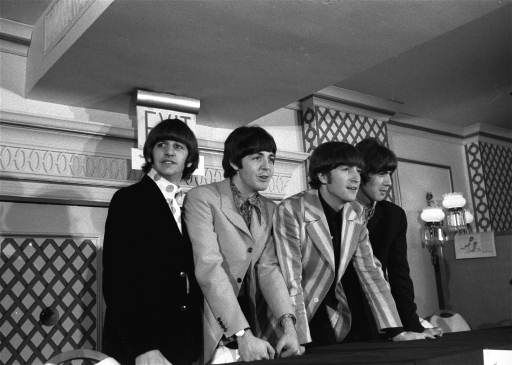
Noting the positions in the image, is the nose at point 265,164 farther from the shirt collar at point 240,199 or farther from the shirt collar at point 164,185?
the shirt collar at point 164,185

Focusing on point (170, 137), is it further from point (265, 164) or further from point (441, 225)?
point (441, 225)

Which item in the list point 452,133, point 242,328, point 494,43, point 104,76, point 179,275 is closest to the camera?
point 242,328

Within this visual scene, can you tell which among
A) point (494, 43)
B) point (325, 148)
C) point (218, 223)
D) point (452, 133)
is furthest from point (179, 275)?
point (452, 133)

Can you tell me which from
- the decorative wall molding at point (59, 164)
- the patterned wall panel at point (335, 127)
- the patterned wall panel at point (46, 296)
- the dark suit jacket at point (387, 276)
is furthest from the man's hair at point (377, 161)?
the patterned wall panel at point (335, 127)

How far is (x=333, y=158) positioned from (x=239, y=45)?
2.06 feet

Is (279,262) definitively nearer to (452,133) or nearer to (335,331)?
(335,331)

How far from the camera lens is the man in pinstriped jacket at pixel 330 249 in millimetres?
1499

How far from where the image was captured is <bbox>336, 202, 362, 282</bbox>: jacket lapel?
5.09 ft

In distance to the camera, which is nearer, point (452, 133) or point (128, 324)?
point (128, 324)

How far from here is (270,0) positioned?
1.70m

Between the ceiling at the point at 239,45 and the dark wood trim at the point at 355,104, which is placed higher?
the dark wood trim at the point at 355,104

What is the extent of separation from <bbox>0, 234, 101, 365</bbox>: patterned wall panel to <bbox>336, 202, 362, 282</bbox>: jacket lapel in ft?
4.06

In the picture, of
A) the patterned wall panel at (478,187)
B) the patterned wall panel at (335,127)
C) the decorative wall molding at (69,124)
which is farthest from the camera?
the patterned wall panel at (478,187)

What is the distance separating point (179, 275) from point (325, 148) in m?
0.58
